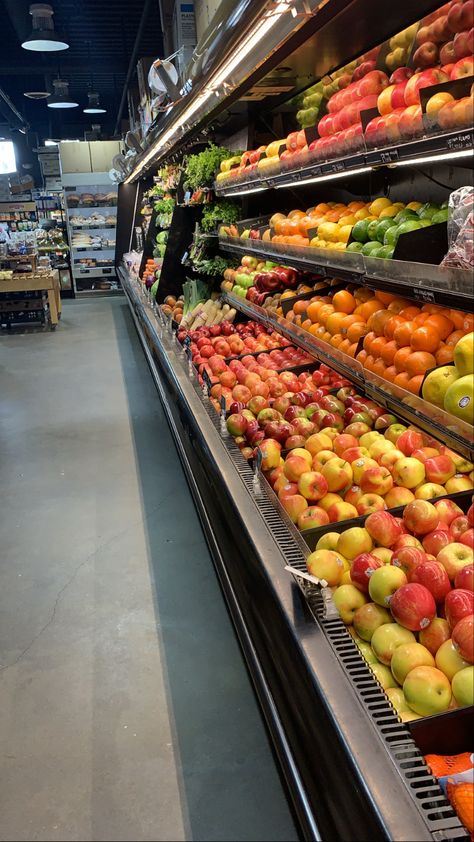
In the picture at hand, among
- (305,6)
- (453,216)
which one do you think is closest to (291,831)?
(453,216)

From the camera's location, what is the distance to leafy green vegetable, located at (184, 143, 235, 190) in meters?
5.67

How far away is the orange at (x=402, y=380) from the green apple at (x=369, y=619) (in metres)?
0.85

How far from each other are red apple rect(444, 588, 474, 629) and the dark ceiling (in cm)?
1234

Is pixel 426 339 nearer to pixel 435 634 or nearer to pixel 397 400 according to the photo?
pixel 397 400

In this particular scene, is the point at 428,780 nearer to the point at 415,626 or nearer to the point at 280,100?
the point at 415,626

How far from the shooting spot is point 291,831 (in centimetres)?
197

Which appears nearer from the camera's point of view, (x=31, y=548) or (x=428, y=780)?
(x=428, y=780)

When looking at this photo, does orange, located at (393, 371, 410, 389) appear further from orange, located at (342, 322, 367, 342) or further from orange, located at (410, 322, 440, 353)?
orange, located at (342, 322, 367, 342)

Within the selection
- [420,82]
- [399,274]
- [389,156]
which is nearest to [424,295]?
[399,274]

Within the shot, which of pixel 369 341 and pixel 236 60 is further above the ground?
pixel 236 60

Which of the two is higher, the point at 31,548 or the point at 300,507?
the point at 300,507

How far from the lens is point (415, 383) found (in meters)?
2.18

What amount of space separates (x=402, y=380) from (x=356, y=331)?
63 centimetres

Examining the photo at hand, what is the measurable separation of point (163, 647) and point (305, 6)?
2468 millimetres
